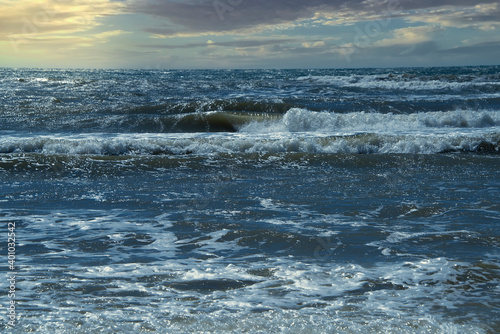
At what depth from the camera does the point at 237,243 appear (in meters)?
5.31

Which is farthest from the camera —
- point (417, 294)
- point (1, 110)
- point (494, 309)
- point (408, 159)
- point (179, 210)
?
point (1, 110)

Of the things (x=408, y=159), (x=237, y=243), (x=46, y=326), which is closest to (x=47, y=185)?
(x=237, y=243)

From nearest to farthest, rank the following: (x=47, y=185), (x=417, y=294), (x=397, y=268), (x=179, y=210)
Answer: (x=417, y=294), (x=397, y=268), (x=179, y=210), (x=47, y=185)

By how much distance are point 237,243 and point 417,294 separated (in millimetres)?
1990

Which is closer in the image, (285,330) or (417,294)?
(285,330)

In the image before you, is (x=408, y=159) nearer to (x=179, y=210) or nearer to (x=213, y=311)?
(x=179, y=210)

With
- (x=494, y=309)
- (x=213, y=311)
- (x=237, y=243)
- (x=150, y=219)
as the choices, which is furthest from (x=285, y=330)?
(x=150, y=219)

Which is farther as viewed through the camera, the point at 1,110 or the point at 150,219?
the point at 1,110

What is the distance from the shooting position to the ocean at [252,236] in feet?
11.8

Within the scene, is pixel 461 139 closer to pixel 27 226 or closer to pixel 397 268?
pixel 397 268

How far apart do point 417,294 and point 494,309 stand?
54 cm

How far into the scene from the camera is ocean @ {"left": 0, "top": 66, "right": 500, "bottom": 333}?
3611mm

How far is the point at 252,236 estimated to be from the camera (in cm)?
549

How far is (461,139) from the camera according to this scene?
12680 millimetres
